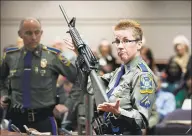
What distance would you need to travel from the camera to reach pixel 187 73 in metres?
9.11

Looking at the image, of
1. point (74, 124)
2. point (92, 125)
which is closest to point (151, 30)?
point (74, 124)

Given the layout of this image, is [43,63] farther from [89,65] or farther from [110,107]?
[110,107]

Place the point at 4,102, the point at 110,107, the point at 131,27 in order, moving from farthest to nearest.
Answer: the point at 4,102
the point at 131,27
the point at 110,107

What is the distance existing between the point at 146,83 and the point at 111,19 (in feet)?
24.9

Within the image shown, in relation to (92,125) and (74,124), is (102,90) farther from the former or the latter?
(74,124)

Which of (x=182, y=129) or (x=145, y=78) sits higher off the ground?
(x=145, y=78)

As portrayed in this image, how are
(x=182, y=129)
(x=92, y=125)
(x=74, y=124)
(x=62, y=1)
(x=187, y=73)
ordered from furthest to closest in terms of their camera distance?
1. (x=62, y=1)
2. (x=187, y=73)
3. (x=74, y=124)
4. (x=182, y=129)
5. (x=92, y=125)

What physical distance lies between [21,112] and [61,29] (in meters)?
5.95

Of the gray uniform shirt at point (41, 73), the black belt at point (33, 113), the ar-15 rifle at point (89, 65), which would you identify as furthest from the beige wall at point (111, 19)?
the ar-15 rifle at point (89, 65)

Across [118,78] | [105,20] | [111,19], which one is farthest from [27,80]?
[105,20]

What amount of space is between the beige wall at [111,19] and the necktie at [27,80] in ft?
18.1

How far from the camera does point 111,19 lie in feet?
38.4

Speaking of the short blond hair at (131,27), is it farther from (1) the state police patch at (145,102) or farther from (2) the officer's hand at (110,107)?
(2) the officer's hand at (110,107)

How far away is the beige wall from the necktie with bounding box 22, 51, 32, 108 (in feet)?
18.1
